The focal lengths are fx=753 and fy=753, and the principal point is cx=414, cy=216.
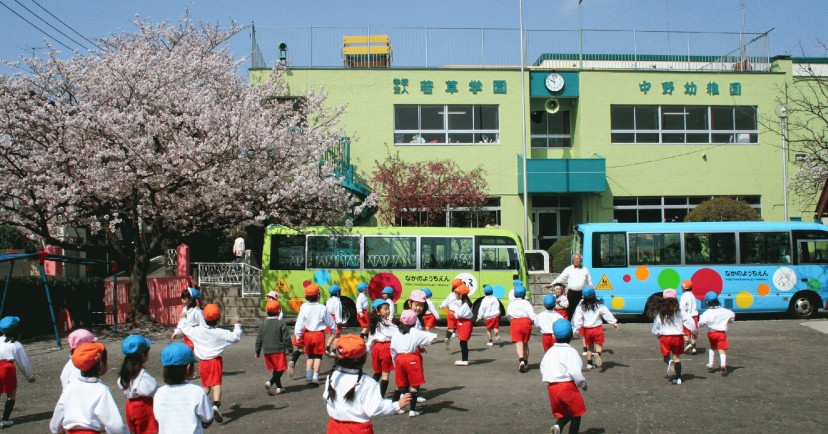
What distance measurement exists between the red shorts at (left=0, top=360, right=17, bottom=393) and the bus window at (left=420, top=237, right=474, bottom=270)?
1271 centimetres

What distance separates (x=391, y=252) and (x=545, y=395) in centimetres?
1067

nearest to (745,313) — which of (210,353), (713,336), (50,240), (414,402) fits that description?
(713,336)

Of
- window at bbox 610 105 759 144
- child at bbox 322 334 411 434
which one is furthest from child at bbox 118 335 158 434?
A: window at bbox 610 105 759 144

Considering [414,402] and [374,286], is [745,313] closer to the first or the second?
[374,286]

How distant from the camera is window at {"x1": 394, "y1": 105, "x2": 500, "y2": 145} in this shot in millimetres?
29641

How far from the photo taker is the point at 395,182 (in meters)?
27.7

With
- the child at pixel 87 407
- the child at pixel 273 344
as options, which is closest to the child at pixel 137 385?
the child at pixel 87 407

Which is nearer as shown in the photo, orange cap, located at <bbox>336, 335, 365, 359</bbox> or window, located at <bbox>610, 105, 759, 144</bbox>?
orange cap, located at <bbox>336, 335, 365, 359</bbox>

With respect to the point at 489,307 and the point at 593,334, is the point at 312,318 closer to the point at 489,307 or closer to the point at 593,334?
the point at 593,334

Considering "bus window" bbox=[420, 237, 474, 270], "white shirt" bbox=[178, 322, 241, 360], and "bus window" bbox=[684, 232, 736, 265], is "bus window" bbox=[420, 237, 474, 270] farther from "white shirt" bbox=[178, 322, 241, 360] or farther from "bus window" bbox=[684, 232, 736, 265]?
"white shirt" bbox=[178, 322, 241, 360]

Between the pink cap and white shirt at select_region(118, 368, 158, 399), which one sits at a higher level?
the pink cap

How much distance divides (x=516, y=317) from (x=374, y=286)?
8.26 meters

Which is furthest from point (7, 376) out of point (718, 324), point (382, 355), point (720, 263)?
point (720, 263)

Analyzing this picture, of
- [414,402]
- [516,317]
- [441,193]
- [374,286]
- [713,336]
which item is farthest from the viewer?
[441,193]
